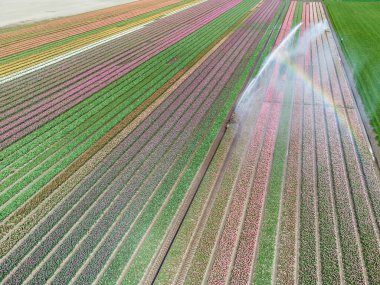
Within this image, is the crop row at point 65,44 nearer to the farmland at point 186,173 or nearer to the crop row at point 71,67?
the farmland at point 186,173

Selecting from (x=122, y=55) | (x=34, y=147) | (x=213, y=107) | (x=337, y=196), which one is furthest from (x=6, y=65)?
(x=337, y=196)

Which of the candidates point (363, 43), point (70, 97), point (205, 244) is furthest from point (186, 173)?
point (363, 43)

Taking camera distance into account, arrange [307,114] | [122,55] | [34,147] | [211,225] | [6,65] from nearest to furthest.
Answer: [211,225]
[34,147]
[307,114]
[6,65]
[122,55]

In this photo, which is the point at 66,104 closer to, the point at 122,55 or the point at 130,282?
the point at 122,55

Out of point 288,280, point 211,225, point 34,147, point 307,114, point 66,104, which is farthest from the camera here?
point 66,104

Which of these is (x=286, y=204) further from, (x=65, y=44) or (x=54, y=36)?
(x=54, y=36)

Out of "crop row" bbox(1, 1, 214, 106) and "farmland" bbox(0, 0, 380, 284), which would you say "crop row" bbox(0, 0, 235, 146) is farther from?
"crop row" bbox(1, 1, 214, 106)

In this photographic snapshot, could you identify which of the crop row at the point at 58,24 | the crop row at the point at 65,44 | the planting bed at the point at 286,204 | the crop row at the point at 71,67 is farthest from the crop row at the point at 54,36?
the planting bed at the point at 286,204

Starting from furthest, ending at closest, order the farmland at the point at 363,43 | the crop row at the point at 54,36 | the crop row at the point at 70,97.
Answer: the crop row at the point at 54,36
the farmland at the point at 363,43
the crop row at the point at 70,97

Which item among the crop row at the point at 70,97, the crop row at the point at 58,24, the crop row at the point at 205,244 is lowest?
the crop row at the point at 205,244
